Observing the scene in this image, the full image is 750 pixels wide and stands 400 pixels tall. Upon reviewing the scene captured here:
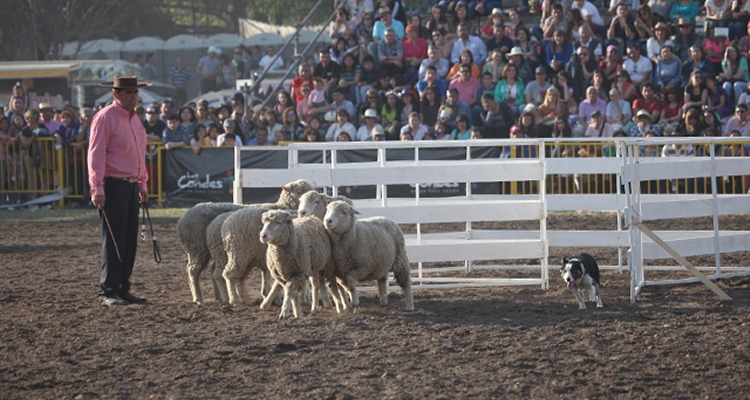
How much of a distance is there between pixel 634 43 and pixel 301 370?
48.8 ft

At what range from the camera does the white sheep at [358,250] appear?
344 inches

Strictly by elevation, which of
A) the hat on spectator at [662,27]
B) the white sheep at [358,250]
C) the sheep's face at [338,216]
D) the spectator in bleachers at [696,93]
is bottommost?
the white sheep at [358,250]

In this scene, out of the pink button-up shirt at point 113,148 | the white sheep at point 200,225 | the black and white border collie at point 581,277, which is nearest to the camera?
the black and white border collie at point 581,277

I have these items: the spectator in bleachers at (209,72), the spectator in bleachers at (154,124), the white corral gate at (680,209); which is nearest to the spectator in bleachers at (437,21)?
the spectator in bleachers at (154,124)

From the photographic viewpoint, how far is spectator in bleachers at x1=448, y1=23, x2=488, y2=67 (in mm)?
21047

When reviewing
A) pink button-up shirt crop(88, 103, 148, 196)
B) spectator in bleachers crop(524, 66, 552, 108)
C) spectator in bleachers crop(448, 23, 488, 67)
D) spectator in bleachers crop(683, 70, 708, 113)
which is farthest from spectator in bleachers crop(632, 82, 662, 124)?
pink button-up shirt crop(88, 103, 148, 196)

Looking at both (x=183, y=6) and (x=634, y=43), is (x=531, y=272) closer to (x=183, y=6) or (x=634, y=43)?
(x=634, y=43)

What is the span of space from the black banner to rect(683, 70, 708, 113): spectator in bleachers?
335cm

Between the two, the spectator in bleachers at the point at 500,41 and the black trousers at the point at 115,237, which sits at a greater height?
the spectator in bleachers at the point at 500,41

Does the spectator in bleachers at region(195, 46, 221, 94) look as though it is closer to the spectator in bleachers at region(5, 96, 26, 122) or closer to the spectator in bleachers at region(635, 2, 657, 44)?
the spectator in bleachers at region(5, 96, 26, 122)

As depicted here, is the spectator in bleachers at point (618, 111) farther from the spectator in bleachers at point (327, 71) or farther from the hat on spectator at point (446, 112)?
the spectator in bleachers at point (327, 71)

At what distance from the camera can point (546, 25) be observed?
21125 millimetres

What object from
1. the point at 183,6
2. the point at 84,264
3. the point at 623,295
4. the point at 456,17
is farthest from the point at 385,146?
the point at 183,6

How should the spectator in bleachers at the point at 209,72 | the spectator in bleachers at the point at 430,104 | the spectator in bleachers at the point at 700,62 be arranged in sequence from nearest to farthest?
the spectator in bleachers at the point at 700,62, the spectator in bleachers at the point at 430,104, the spectator in bleachers at the point at 209,72
